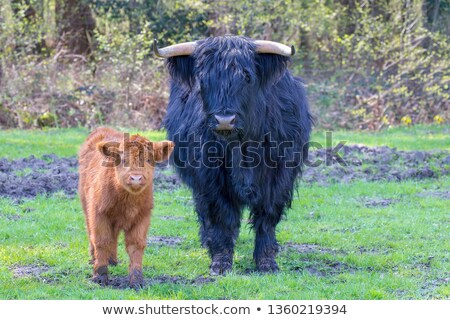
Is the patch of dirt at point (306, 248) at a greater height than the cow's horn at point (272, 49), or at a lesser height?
lesser

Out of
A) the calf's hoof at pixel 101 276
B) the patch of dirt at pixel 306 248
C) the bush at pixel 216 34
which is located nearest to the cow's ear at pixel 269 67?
the patch of dirt at pixel 306 248

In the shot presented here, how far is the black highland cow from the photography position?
5723 mm

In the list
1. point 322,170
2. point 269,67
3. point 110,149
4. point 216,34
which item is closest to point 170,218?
point 269,67

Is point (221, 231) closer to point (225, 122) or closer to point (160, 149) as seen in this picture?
point (225, 122)

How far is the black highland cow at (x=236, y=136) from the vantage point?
5.72 metres

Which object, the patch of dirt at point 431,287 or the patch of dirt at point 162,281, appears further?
the patch of dirt at point 162,281

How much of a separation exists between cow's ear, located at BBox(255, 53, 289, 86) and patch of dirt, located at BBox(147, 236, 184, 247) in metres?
1.68

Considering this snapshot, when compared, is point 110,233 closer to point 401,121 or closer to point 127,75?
point 127,75

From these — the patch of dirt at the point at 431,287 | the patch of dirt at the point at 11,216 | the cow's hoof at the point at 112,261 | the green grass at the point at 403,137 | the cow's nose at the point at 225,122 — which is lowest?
the green grass at the point at 403,137

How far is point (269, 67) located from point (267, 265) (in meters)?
1.55

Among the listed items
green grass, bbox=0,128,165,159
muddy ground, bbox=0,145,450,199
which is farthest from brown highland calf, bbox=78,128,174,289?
green grass, bbox=0,128,165,159

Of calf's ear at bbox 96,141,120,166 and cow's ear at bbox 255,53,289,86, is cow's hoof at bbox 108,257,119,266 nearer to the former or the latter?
calf's ear at bbox 96,141,120,166

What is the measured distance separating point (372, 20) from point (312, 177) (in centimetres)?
825

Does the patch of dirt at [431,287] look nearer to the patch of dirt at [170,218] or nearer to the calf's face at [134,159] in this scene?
the calf's face at [134,159]
